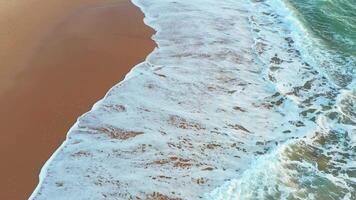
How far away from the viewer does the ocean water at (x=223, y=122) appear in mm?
7871

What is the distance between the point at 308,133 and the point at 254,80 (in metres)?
2.20

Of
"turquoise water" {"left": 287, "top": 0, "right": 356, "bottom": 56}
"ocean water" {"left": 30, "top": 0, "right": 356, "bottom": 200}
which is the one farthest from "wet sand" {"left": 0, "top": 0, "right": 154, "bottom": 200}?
"turquoise water" {"left": 287, "top": 0, "right": 356, "bottom": 56}

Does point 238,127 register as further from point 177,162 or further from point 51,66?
point 51,66

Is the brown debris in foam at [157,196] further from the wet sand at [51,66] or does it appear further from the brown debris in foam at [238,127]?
the brown debris in foam at [238,127]

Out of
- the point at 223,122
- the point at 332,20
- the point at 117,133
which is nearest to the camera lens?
the point at 117,133

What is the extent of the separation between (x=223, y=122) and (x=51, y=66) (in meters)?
4.23

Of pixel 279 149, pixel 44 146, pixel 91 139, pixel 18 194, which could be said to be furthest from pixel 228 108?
→ pixel 18 194

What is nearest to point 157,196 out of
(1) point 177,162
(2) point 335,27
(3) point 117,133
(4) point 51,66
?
(1) point 177,162

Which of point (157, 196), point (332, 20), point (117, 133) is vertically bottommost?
point (157, 196)

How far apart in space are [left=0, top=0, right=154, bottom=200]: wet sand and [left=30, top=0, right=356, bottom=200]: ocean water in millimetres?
326

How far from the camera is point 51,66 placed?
10.8m

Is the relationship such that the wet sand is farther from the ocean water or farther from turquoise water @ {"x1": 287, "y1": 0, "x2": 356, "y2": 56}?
turquoise water @ {"x1": 287, "y1": 0, "x2": 356, "y2": 56}

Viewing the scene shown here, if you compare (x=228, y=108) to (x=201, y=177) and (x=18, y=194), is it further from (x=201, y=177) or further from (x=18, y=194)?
(x=18, y=194)

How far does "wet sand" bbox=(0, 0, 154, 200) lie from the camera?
8352 millimetres
